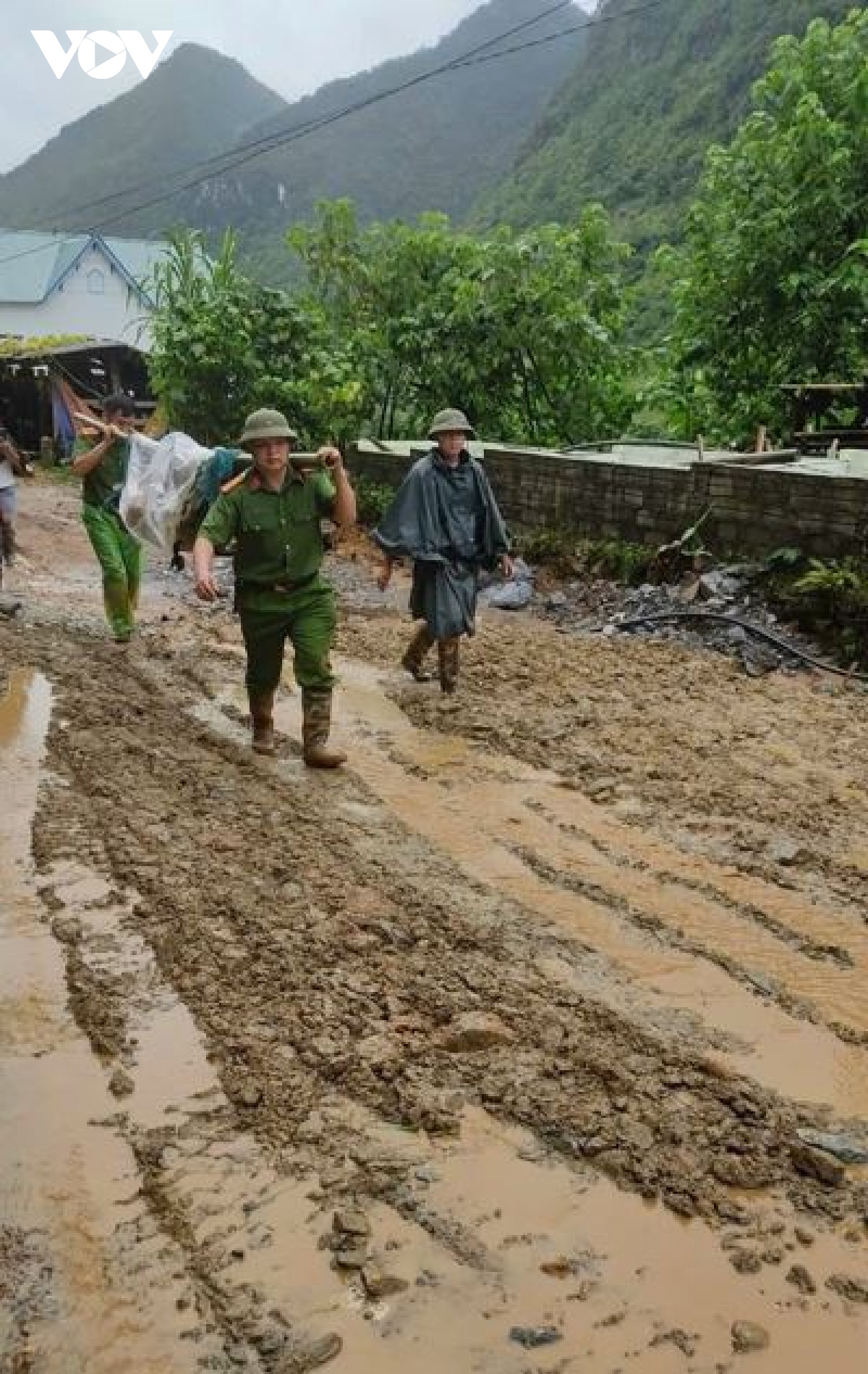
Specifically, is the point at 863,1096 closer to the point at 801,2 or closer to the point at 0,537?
the point at 0,537

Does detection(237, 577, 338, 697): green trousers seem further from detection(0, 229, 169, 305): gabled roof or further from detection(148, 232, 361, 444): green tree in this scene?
detection(0, 229, 169, 305): gabled roof

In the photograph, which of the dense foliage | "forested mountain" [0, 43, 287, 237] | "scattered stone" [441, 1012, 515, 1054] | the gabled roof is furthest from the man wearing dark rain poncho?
"forested mountain" [0, 43, 287, 237]

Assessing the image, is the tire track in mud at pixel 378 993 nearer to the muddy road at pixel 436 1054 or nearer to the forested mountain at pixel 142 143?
the muddy road at pixel 436 1054

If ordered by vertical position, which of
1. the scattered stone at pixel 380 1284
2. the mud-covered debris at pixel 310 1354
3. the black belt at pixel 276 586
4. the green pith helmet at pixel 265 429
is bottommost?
the scattered stone at pixel 380 1284

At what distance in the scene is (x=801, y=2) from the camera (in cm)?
4966

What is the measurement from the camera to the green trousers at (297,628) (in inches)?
216

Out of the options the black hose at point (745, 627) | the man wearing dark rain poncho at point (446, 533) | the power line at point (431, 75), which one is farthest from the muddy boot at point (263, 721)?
the power line at point (431, 75)

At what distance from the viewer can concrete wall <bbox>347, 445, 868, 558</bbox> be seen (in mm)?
7875

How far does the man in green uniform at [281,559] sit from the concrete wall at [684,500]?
3.94 m

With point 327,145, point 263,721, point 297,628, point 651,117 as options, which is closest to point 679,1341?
point 297,628

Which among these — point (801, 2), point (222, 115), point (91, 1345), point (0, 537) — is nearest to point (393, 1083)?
point (91, 1345)

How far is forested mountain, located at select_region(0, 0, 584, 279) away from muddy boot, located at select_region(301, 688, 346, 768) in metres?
66.2

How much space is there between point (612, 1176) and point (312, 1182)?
664 millimetres

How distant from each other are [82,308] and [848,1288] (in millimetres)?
46114
